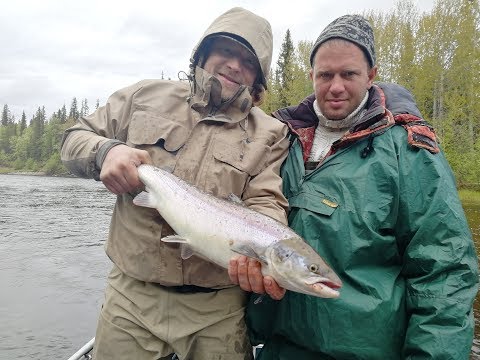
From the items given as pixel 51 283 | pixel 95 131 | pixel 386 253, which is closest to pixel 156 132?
pixel 95 131

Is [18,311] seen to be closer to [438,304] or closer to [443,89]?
[438,304]

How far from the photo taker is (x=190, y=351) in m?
3.07

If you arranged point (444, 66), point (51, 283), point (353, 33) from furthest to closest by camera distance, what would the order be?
1. point (444, 66)
2. point (51, 283)
3. point (353, 33)

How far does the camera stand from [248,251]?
9.08 feet

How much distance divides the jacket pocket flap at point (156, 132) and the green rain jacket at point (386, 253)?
3.27ft

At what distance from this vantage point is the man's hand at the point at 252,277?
264 centimetres

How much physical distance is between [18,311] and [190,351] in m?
7.61

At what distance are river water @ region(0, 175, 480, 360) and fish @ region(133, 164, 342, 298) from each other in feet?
15.5

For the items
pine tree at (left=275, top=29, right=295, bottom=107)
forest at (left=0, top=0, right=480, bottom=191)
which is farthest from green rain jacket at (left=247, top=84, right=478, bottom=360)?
pine tree at (left=275, top=29, right=295, bottom=107)

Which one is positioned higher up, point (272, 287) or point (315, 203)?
point (315, 203)

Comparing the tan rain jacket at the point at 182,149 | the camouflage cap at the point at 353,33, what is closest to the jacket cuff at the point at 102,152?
the tan rain jacket at the point at 182,149

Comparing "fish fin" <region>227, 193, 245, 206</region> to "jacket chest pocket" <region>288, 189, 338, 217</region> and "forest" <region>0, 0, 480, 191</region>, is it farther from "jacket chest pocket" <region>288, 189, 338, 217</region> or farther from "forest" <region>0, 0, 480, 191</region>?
"forest" <region>0, 0, 480, 191</region>

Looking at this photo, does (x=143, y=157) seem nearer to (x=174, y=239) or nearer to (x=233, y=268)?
(x=174, y=239)

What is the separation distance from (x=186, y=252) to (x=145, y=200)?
0.47 metres
